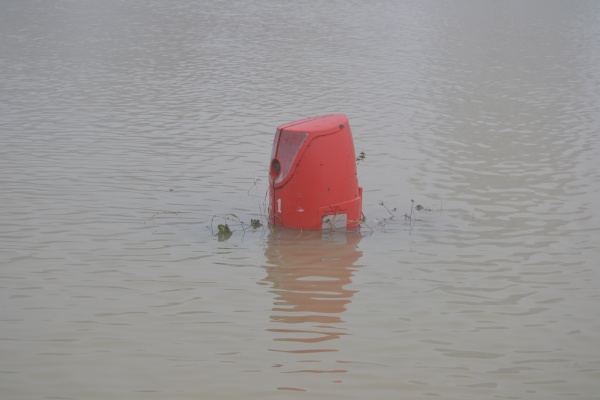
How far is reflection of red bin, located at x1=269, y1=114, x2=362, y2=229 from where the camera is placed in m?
6.70

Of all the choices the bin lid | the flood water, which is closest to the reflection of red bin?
the bin lid

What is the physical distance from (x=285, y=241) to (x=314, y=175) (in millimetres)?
521

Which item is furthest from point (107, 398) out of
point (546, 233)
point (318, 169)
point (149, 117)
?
point (149, 117)

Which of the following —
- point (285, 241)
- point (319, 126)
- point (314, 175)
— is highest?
point (319, 126)

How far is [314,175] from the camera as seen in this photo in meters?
6.73

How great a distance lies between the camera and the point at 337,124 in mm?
6805

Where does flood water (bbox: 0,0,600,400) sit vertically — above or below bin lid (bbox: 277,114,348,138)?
below

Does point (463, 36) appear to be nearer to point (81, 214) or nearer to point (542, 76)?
point (542, 76)

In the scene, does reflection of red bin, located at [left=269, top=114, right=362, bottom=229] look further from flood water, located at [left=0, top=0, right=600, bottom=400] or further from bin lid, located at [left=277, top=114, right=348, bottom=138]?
flood water, located at [left=0, top=0, right=600, bottom=400]

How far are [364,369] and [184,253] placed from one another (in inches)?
87.7

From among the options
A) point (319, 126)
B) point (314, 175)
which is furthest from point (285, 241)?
point (319, 126)

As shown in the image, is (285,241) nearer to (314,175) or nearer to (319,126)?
(314,175)

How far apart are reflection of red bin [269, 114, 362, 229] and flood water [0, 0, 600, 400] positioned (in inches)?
6.5

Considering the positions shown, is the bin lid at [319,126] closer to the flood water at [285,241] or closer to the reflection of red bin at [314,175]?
the reflection of red bin at [314,175]
